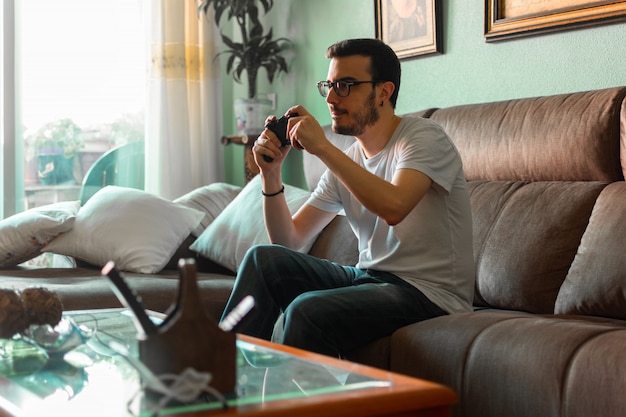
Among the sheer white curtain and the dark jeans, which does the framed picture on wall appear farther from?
the dark jeans

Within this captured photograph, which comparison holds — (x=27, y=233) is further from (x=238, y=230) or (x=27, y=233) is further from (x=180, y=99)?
(x=180, y=99)

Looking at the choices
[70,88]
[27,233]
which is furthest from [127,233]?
[70,88]

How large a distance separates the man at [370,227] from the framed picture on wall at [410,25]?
951 millimetres

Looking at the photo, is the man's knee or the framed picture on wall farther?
the framed picture on wall

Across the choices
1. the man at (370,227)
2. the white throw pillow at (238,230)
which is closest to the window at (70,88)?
the white throw pillow at (238,230)

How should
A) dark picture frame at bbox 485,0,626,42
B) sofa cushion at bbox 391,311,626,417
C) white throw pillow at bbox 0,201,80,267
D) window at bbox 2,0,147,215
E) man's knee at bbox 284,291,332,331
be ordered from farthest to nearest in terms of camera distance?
window at bbox 2,0,147,215
white throw pillow at bbox 0,201,80,267
dark picture frame at bbox 485,0,626,42
man's knee at bbox 284,291,332,331
sofa cushion at bbox 391,311,626,417

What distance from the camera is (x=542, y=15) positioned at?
2.75m

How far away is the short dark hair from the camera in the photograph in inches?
88.7

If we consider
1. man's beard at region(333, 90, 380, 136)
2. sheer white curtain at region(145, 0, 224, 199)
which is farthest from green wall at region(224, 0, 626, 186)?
man's beard at region(333, 90, 380, 136)

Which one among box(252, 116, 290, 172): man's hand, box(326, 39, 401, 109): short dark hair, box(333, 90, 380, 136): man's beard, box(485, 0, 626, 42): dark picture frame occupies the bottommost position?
box(252, 116, 290, 172): man's hand

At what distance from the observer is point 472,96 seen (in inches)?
121

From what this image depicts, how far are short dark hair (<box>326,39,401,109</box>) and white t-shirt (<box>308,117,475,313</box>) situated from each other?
0.50ft

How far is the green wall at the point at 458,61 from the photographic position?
8.63 ft

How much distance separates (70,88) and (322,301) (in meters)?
2.44
